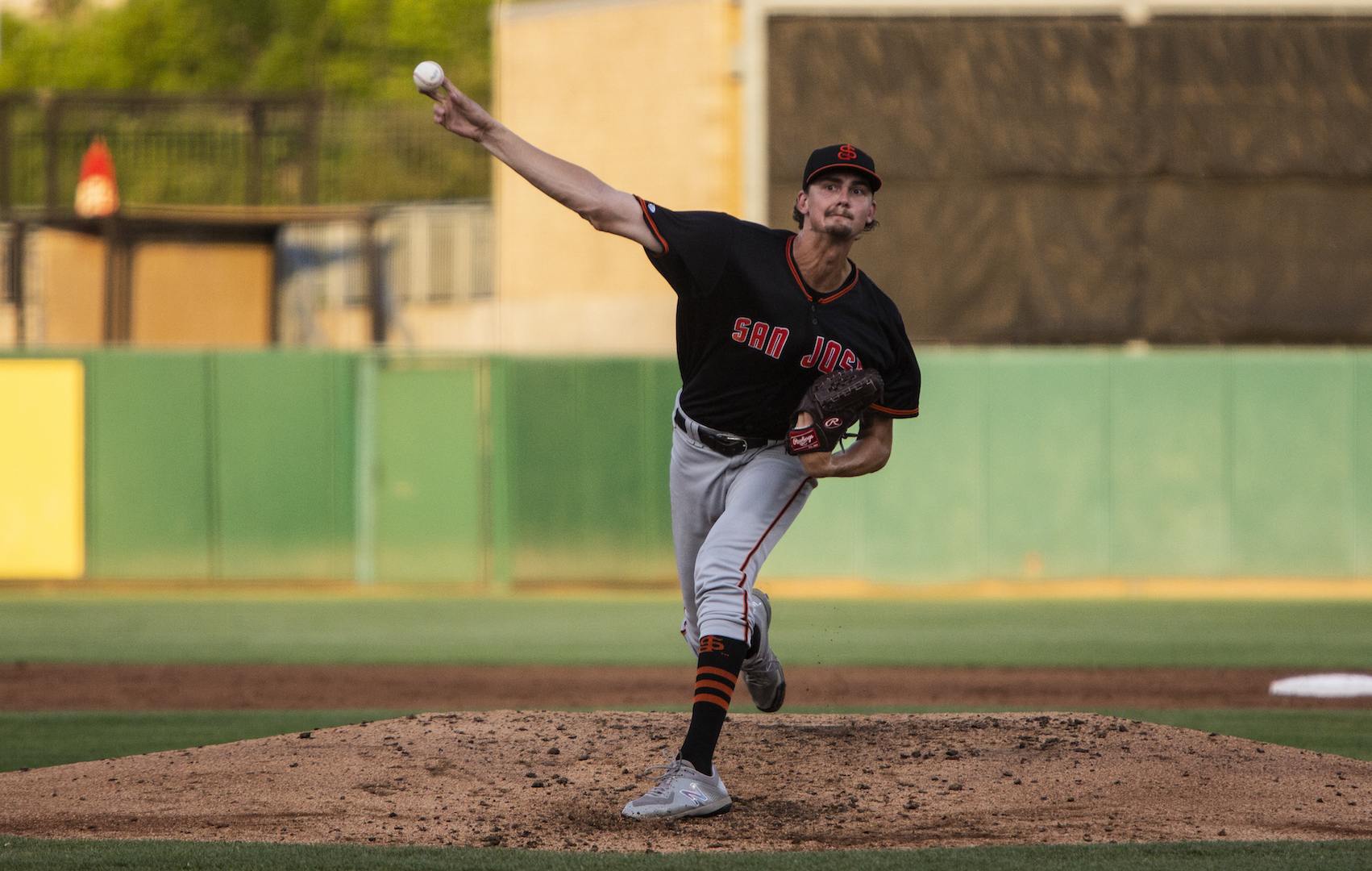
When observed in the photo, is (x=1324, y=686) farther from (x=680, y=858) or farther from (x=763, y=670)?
(x=680, y=858)

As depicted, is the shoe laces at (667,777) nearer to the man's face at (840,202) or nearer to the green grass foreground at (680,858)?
the green grass foreground at (680,858)

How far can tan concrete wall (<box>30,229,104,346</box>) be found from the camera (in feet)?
67.4

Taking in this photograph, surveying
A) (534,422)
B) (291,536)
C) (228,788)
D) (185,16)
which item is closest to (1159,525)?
(534,422)

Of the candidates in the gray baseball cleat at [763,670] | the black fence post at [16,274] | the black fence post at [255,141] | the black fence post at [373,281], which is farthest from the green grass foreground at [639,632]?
the black fence post at [373,281]

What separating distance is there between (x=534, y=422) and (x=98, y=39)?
161 feet

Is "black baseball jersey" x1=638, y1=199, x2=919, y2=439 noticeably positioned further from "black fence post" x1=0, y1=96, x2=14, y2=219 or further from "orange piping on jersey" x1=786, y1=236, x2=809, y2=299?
"black fence post" x1=0, y1=96, x2=14, y2=219

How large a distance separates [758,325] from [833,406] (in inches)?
13.0

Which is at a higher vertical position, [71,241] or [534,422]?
[71,241]

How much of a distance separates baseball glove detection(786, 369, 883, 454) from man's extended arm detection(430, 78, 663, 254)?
66cm

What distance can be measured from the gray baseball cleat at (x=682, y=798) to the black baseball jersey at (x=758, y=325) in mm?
1035

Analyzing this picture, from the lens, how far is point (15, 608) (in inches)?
458

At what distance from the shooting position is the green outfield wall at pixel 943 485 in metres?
13.3

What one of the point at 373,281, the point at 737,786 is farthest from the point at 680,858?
the point at 373,281

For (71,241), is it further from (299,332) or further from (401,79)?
(401,79)
